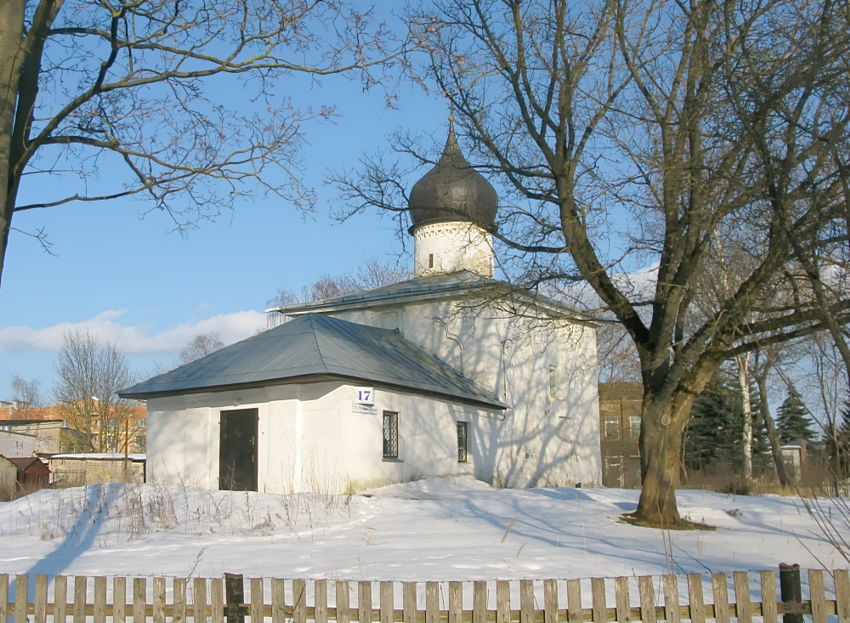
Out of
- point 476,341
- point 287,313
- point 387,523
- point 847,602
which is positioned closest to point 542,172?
point 387,523

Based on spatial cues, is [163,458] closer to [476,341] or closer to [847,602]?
[476,341]

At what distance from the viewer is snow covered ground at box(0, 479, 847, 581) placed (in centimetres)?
870

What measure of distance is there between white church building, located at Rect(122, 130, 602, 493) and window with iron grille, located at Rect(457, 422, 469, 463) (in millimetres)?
40

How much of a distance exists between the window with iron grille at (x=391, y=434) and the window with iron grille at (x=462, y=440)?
3.16 m

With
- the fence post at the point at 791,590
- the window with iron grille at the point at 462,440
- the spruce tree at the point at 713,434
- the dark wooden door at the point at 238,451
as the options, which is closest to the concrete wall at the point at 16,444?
the dark wooden door at the point at 238,451

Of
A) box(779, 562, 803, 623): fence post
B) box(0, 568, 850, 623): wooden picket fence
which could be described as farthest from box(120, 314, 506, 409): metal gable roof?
box(779, 562, 803, 623): fence post

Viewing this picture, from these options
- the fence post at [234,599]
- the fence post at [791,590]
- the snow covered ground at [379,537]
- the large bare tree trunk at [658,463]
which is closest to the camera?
the fence post at [234,599]

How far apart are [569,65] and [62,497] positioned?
459 inches

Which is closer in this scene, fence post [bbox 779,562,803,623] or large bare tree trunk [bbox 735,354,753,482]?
fence post [bbox 779,562,803,623]

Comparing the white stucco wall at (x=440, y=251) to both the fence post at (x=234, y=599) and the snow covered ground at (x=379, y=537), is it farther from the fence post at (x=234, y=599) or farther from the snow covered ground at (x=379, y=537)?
the fence post at (x=234, y=599)

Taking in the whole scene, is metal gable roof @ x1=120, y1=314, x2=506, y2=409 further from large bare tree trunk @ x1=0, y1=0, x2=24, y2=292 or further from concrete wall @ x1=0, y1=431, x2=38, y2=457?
concrete wall @ x1=0, y1=431, x2=38, y2=457

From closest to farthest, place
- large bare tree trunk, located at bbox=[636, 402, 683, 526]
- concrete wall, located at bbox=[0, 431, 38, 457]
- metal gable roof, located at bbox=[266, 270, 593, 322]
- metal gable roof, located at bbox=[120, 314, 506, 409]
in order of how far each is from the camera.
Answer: large bare tree trunk, located at bbox=[636, 402, 683, 526]
metal gable roof, located at bbox=[120, 314, 506, 409]
metal gable roof, located at bbox=[266, 270, 593, 322]
concrete wall, located at bbox=[0, 431, 38, 457]

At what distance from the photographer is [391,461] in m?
21.0

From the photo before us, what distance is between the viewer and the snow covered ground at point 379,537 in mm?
8695
